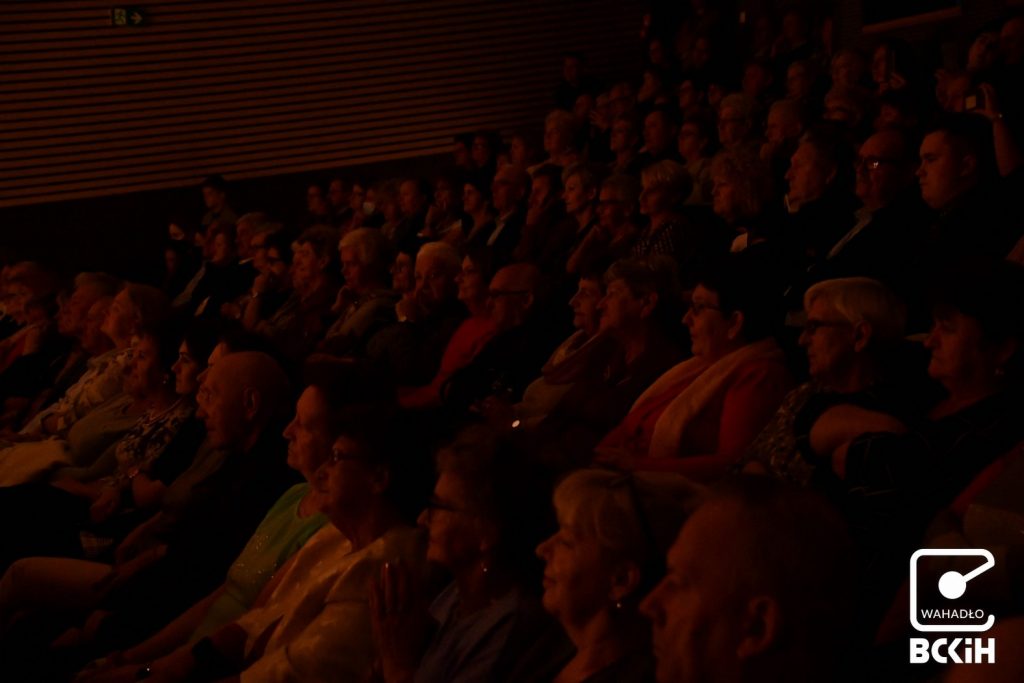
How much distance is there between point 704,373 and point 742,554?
1.71m

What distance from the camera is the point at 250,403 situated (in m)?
3.55

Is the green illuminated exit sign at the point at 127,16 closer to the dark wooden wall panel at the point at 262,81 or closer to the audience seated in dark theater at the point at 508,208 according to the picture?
the dark wooden wall panel at the point at 262,81

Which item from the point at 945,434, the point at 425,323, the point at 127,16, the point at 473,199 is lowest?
the point at 425,323

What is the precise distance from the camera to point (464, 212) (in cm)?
759

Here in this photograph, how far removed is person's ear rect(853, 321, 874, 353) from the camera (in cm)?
273

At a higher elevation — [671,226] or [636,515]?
[636,515]

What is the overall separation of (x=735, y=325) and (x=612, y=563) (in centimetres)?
143

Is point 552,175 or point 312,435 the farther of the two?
point 552,175

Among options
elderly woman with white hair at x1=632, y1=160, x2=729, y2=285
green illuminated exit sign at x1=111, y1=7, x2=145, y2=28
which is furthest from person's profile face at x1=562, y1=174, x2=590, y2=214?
green illuminated exit sign at x1=111, y1=7, x2=145, y2=28

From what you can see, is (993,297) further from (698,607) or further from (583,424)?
(583,424)

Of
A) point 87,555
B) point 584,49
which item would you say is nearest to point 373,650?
point 87,555

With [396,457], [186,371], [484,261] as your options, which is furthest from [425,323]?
[396,457]

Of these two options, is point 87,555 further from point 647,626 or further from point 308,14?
point 308,14

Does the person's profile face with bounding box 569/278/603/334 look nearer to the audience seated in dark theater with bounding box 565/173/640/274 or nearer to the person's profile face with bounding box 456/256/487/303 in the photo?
the person's profile face with bounding box 456/256/487/303
